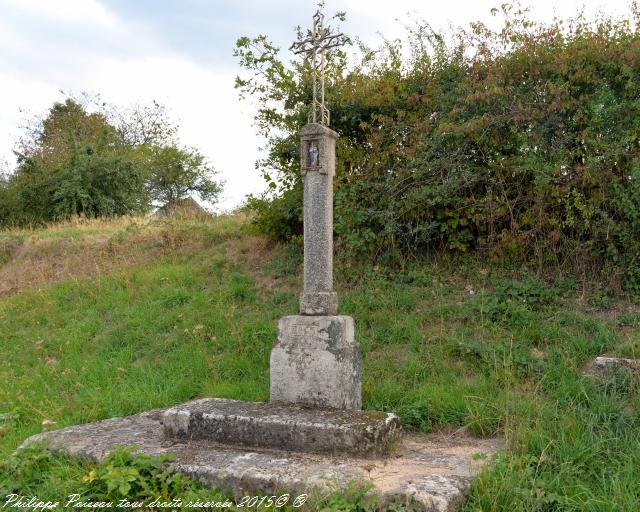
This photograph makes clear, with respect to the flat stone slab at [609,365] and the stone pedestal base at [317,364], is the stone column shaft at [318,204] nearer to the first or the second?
the stone pedestal base at [317,364]

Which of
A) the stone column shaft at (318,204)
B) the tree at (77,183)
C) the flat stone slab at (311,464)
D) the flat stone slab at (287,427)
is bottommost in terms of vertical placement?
Answer: the flat stone slab at (311,464)

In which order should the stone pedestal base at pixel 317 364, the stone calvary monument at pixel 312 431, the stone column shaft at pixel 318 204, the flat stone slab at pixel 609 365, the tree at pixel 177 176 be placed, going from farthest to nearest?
the tree at pixel 177 176
the stone column shaft at pixel 318 204
the flat stone slab at pixel 609 365
the stone pedestal base at pixel 317 364
the stone calvary monument at pixel 312 431

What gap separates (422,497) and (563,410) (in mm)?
1947

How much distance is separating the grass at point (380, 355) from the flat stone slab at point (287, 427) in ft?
2.39

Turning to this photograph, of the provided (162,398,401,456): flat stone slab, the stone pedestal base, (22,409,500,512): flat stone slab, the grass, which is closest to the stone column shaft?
the stone pedestal base

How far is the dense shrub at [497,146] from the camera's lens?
7395 millimetres

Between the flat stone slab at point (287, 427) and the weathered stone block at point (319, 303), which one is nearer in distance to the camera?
the flat stone slab at point (287, 427)

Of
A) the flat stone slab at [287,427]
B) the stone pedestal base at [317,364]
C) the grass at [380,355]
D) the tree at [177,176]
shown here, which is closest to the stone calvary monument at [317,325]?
the stone pedestal base at [317,364]

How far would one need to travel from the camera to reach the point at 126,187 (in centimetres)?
2223

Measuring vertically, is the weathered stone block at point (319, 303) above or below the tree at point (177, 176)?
below

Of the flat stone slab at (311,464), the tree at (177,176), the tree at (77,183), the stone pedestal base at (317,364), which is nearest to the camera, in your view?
the flat stone slab at (311,464)

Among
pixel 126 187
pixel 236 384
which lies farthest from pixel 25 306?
pixel 126 187

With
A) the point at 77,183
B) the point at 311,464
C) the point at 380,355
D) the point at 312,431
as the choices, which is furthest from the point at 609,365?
the point at 77,183

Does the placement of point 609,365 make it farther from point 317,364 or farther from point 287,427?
point 287,427
